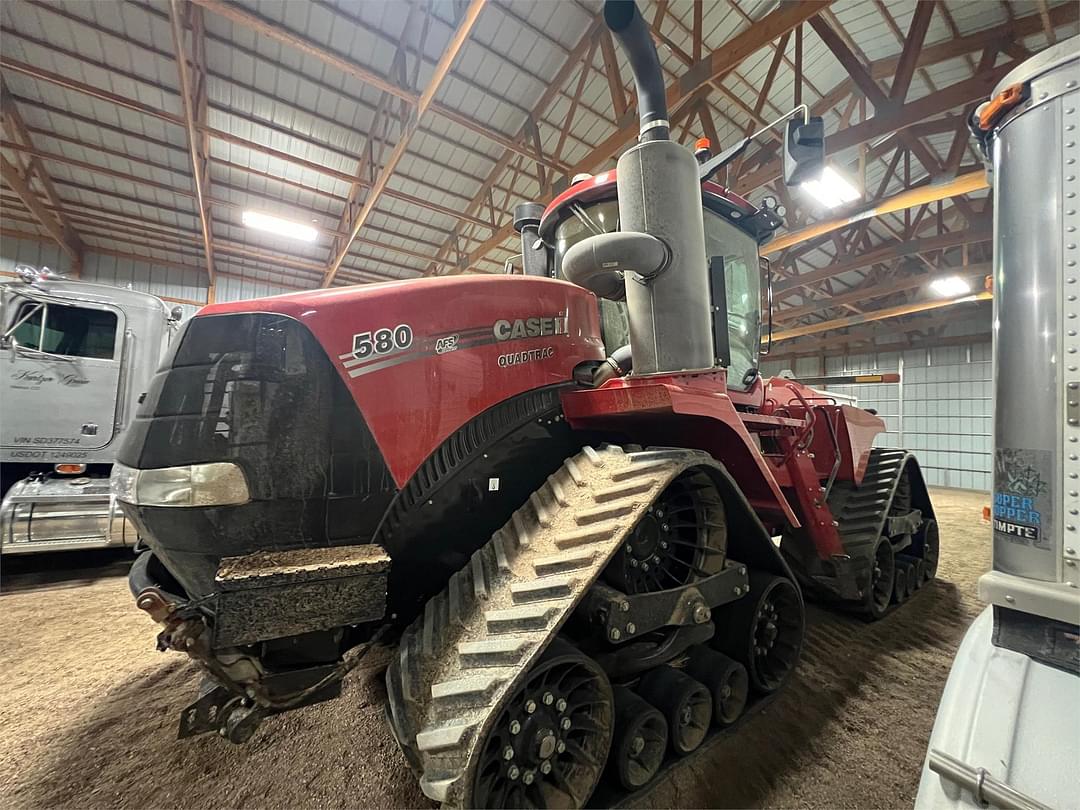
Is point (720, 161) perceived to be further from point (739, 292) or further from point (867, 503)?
point (867, 503)

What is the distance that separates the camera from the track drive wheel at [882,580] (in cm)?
343

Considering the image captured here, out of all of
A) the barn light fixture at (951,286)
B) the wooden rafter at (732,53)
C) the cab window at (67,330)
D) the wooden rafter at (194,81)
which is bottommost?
the cab window at (67,330)

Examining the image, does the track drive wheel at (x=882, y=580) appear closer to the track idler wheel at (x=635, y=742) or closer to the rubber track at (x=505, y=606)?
the track idler wheel at (x=635, y=742)

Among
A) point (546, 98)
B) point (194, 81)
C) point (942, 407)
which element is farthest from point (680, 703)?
point (942, 407)

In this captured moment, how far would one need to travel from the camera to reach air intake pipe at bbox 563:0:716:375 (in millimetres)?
1794

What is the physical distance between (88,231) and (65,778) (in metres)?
15.4

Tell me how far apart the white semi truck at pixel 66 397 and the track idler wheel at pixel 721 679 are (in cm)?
495

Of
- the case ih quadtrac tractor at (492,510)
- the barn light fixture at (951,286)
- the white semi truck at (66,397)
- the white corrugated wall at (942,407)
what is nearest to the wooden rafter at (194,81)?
the white semi truck at (66,397)

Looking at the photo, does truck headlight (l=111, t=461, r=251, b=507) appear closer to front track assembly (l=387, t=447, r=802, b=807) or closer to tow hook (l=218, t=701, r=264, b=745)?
tow hook (l=218, t=701, r=264, b=745)

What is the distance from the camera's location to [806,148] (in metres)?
2.04

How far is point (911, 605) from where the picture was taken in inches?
150

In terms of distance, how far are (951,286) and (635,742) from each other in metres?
13.9

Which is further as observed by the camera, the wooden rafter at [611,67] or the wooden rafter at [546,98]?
the wooden rafter at [546,98]

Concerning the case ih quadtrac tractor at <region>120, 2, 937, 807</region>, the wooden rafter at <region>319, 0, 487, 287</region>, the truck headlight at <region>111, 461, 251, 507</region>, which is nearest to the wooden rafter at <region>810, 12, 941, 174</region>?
the wooden rafter at <region>319, 0, 487, 287</region>
